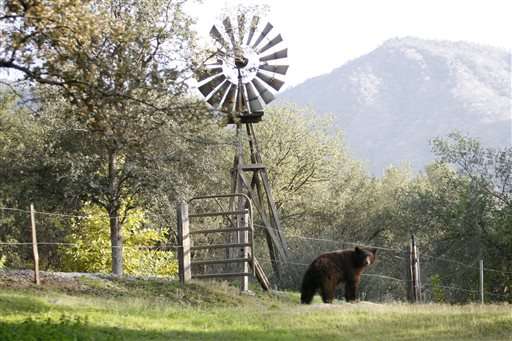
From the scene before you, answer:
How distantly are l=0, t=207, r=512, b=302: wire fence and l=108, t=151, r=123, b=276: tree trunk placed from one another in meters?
0.47

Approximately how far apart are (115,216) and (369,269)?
10.2 m

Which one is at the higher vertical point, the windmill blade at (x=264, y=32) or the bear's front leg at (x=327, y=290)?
the windmill blade at (x=264, y=32)

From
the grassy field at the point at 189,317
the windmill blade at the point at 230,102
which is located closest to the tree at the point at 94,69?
the windmill blade at the point at 230,102

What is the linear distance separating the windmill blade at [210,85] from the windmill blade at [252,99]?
900mm

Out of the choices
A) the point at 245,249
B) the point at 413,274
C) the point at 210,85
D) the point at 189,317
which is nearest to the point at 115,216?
the point at 210,85

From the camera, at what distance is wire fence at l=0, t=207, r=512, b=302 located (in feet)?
80.9

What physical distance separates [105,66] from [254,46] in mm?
14311

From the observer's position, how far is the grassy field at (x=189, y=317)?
1092 cm

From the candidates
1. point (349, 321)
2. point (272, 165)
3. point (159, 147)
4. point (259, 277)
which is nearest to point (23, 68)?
point (349, 321)

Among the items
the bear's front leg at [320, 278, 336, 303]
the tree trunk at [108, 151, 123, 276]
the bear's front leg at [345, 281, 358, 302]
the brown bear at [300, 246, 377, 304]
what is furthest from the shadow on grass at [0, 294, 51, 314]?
the tree trunk at [108, 151, 123, 276]

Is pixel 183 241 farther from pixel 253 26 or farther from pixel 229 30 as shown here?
pixel 253 26

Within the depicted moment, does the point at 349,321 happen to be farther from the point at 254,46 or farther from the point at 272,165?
the point at 272,165

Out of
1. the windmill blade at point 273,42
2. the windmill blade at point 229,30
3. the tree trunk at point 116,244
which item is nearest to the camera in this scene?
the tree trunk at point 116,244

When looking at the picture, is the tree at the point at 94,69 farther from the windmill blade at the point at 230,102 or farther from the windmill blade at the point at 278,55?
the windmill blade at the point at 278,55
